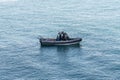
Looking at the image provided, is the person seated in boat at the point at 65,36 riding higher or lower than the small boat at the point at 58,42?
higher

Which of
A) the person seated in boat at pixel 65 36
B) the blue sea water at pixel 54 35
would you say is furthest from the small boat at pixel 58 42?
the blue sea water at pixel 54 35

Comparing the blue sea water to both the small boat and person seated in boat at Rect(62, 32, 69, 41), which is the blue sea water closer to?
the small boat

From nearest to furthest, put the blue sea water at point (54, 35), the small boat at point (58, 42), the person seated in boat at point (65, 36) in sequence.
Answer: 1. the blue sea water at point (54, 35)
2. the small boat at point (58, 42)
3. the person seated in boat at point (65, 36)

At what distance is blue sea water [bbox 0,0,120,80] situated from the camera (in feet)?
247

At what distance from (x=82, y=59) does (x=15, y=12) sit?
59795 millimetres

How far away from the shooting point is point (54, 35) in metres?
103

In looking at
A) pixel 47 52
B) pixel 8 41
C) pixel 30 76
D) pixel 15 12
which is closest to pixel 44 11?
pixel 15 12

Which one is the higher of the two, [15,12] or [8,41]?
[15,12]

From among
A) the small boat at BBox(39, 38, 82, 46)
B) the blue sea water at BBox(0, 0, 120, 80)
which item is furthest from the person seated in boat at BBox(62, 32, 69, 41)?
the blue sea water at BBox(0, 0, 120, 80)

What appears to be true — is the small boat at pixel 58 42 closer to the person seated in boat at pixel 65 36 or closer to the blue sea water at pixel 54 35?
the person seated in boat at pixel 65 36

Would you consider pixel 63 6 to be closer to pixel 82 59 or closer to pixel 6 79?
pixel 82 59

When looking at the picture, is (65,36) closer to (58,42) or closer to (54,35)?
(58,42)

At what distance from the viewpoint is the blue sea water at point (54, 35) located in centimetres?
7525

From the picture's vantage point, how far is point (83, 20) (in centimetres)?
12050
